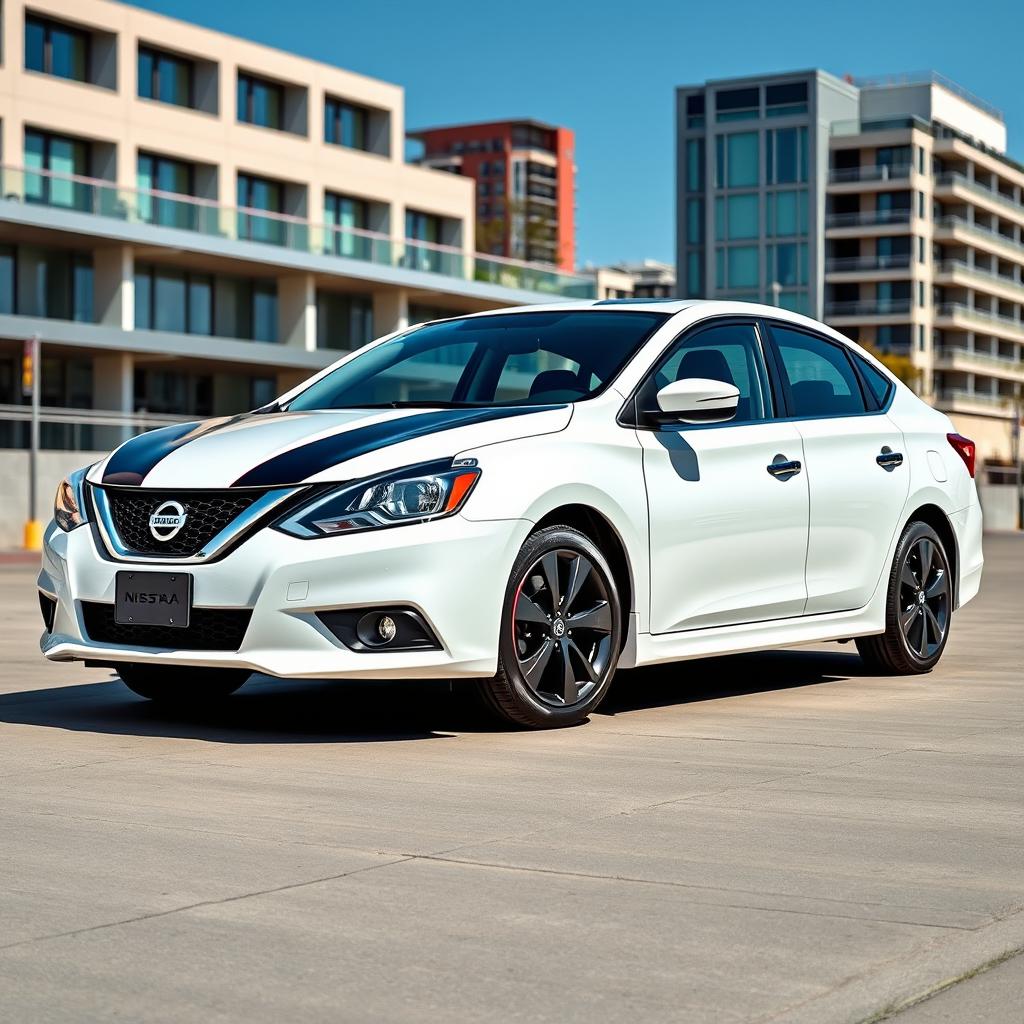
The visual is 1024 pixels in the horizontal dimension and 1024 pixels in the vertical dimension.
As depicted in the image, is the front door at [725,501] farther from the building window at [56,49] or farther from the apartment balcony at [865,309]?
the apartment balcony at [865,309]

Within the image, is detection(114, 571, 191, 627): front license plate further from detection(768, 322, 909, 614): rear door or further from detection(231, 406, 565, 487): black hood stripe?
detection(768, 322, 909, 614): rear door

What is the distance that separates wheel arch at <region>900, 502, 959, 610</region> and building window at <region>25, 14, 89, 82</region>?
4132 cm

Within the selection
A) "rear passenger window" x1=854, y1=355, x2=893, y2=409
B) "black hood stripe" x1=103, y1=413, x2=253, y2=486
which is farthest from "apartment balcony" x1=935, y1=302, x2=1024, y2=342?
"black hood stripe" x1=103, y1=413, x2=253, y2=486

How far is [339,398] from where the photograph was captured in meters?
8.39

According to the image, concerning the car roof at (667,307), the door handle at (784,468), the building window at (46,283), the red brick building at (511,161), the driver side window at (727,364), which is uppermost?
the red brick building at (511,161)

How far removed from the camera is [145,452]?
745cm

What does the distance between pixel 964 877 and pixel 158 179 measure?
160 feet

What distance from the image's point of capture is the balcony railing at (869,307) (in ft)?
347

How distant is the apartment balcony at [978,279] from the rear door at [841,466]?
102m

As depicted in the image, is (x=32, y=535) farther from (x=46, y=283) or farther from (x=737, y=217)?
(x=737, y=217)

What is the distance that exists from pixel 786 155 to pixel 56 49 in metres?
63.3

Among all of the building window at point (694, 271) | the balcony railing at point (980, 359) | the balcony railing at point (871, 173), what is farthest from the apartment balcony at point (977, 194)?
the building window at point (694, 271)

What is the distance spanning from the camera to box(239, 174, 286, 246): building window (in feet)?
160

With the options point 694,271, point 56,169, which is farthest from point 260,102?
point 694,271
